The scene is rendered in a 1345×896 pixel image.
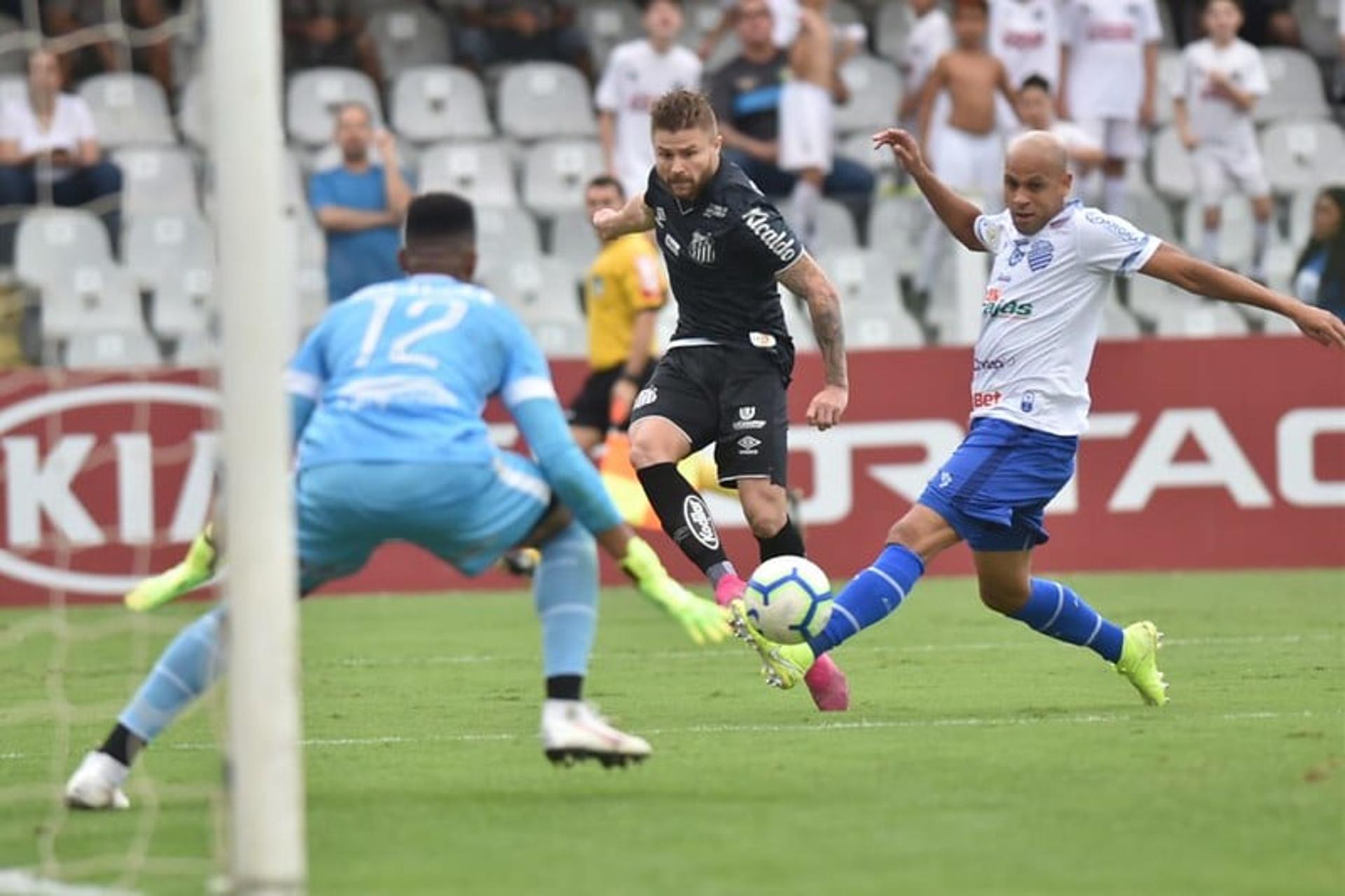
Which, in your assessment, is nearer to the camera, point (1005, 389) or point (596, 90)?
point (1005, 389)

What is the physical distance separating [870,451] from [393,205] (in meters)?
3.61

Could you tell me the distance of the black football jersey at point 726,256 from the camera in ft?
32.8

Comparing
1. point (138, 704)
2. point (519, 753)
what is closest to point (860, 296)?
point (519, 753)

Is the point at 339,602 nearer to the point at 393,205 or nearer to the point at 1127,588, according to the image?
the point at 393,205

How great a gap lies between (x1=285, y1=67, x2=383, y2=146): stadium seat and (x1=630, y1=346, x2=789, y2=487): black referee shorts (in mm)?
9995

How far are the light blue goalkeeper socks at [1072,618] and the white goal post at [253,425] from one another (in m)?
4.17

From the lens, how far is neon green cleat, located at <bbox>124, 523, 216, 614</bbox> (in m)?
7.23

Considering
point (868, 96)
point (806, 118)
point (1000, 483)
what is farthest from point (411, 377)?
point (868, 96)

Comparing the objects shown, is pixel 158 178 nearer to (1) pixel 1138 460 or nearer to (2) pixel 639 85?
(2) pixel 639 85

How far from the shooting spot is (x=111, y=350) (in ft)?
57.0

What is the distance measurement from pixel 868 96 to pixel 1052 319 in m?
12.0

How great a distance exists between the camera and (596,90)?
21.2m

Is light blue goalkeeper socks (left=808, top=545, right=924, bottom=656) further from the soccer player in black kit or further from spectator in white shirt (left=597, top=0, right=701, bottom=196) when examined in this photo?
spectator in white shirt (left=597, top=0, right=701, bottom=196)

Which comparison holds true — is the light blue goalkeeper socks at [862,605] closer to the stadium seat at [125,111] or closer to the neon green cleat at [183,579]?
the neon green cleat at [183,579]
